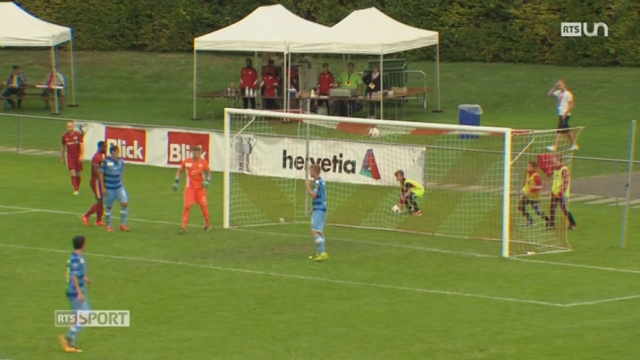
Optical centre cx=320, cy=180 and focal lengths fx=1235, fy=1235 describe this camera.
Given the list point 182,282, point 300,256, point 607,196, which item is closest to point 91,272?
point 182,282

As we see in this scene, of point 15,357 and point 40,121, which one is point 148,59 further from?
point 15,357

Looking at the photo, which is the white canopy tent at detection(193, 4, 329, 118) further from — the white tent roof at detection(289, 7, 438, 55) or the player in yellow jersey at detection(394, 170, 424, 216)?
the player in yellow jersey at detection(394, 170, 424, 216)

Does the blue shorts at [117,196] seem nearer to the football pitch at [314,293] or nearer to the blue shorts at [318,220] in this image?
the football pitch at [314,293]

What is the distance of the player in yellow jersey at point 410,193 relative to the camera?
28125 millimetres

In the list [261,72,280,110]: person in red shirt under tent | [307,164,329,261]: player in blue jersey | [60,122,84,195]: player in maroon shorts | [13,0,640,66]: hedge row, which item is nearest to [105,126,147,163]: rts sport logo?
[60,122,84,195]: player in maroon shorts

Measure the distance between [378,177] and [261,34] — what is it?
43.5ft

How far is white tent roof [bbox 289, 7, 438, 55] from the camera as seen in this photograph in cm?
4022

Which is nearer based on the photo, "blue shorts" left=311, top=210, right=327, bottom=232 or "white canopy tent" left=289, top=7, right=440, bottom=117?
→ "blue shorts" left=311, top=210, right=327, bottom=232

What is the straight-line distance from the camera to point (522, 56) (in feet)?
165

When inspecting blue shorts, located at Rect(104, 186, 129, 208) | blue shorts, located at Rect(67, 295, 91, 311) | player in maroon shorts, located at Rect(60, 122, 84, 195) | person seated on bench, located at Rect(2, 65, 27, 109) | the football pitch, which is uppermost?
person seated on bench, located at Rect(2, 65, 27, 109)

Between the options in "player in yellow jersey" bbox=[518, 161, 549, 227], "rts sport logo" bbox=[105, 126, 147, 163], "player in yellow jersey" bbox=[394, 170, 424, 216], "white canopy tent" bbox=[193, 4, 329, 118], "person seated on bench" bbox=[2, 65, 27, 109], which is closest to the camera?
"player in yellow jersey" bbox=[518, 161, 549, 227]

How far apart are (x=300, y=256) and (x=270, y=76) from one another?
2040 cm

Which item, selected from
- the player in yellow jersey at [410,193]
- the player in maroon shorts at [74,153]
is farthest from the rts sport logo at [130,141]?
the player in yellow jersey at [410,193]

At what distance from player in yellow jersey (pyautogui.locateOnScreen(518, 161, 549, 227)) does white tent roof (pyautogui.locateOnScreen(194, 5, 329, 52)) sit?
650 inches
